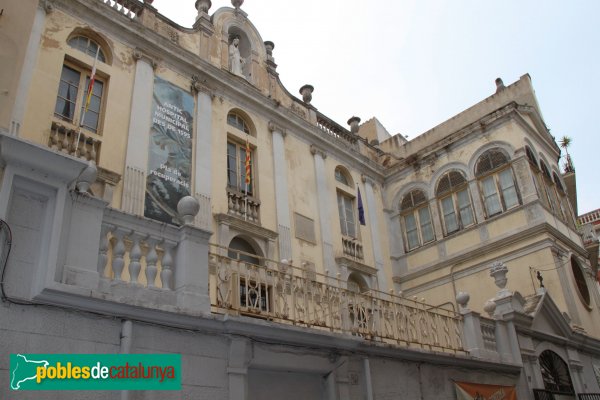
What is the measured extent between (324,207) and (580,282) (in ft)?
27.2

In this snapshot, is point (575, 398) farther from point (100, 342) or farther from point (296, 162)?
point (100, 342)

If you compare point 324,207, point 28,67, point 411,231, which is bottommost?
point 324,207

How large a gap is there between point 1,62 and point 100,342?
12.1 feet

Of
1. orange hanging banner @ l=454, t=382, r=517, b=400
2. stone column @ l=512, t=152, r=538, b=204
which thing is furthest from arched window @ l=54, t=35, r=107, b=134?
stone column @ l=512, t=152, r=538, b=204

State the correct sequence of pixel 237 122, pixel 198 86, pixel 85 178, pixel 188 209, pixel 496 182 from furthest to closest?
pixel 496 182 < pixel 237 122 < pixel 198 86 < pixel 188 209 < pixel 85 178

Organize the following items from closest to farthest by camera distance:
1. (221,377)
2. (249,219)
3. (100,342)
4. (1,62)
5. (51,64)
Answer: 1. (100,342)
2. (221,377)
3. (1,62)
4. (51,64)
5. (249,219)

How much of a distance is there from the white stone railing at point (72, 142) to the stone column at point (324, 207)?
6.96 metres

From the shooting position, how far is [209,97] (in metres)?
14.6

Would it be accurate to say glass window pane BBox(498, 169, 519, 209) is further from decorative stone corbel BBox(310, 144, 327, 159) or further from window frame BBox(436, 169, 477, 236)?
decorative stone corbel BBox(310, 144, 327, 159)

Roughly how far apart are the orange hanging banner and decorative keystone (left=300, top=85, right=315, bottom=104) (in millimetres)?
11437

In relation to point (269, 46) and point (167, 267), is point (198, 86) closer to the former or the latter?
point (269, 46)

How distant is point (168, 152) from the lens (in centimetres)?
1280

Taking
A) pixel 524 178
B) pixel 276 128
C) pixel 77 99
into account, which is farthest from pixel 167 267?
pixel 524 178

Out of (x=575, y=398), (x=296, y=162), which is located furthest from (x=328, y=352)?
(x=296, y=162)
